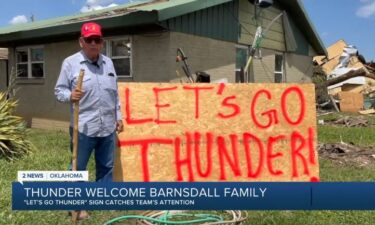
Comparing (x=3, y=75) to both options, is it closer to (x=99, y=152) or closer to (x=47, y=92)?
(x=47, y=92)

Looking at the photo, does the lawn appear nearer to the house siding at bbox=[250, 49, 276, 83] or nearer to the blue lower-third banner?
the blue lower-third banner

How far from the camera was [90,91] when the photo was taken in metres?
4.66

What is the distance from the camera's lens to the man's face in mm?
4590

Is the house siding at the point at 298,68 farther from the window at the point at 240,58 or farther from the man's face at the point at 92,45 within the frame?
the man's face at the point at 92,45

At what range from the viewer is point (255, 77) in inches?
615

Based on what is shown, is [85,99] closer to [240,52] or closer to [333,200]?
[333,200]

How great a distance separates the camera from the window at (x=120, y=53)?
39.5ft

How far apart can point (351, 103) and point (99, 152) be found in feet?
62.1

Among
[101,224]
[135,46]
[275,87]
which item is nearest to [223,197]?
[101,224]

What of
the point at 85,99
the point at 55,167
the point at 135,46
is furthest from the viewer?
the point at 135,46

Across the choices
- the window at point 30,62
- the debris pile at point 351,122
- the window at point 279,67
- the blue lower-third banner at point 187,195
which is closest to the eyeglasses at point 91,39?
the blue lower-third banner at point 187,195

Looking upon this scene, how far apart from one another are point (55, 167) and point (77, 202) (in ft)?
14.0

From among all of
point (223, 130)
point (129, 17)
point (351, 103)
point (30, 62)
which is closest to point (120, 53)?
point (129, 17)

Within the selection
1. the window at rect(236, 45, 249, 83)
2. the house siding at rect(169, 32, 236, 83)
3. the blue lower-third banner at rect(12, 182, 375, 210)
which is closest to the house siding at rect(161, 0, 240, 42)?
the house siding at rect(169, 32, 236, 83)
